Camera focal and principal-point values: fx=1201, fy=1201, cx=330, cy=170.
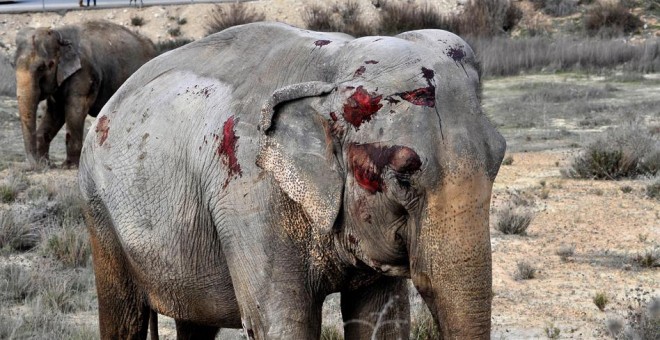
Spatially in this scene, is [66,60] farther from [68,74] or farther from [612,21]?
[612,21]

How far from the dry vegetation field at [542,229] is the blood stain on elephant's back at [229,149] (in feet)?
8.54

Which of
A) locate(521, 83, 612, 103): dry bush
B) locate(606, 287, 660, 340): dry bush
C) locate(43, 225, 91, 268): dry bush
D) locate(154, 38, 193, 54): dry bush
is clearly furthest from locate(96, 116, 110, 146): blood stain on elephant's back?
locate(154, 38, 193, 54): dry bush

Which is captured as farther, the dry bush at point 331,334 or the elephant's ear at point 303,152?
the dry bush at point 331,334

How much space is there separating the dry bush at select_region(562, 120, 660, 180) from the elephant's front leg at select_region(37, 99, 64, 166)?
6852mm

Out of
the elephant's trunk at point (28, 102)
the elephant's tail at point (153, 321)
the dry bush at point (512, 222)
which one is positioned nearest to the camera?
the elephant's tail at point (153, 321)

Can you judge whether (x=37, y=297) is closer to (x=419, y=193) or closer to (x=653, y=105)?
(x=419, y=193)

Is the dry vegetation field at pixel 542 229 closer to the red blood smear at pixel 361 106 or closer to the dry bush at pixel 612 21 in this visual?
the red blood smear at pixel 361 106

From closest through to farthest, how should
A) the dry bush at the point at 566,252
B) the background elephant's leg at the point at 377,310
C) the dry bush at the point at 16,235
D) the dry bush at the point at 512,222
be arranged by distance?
the background elephant's leg at the point at 377,310, the dry bush at the point at 566,252, the dry bush at the point at 16,235, the dry bush at the point at 512,222

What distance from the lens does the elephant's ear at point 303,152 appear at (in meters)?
3.84

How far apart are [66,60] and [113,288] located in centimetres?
1103

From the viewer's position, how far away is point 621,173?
44.1ft

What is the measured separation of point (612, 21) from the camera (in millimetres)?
33438

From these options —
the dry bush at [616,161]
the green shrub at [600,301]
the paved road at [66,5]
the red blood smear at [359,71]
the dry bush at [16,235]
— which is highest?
the red blood smear at [359,71]

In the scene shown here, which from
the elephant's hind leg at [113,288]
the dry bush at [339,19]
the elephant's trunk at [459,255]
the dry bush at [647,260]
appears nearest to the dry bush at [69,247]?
the elephant's hind leg at [113,288]
